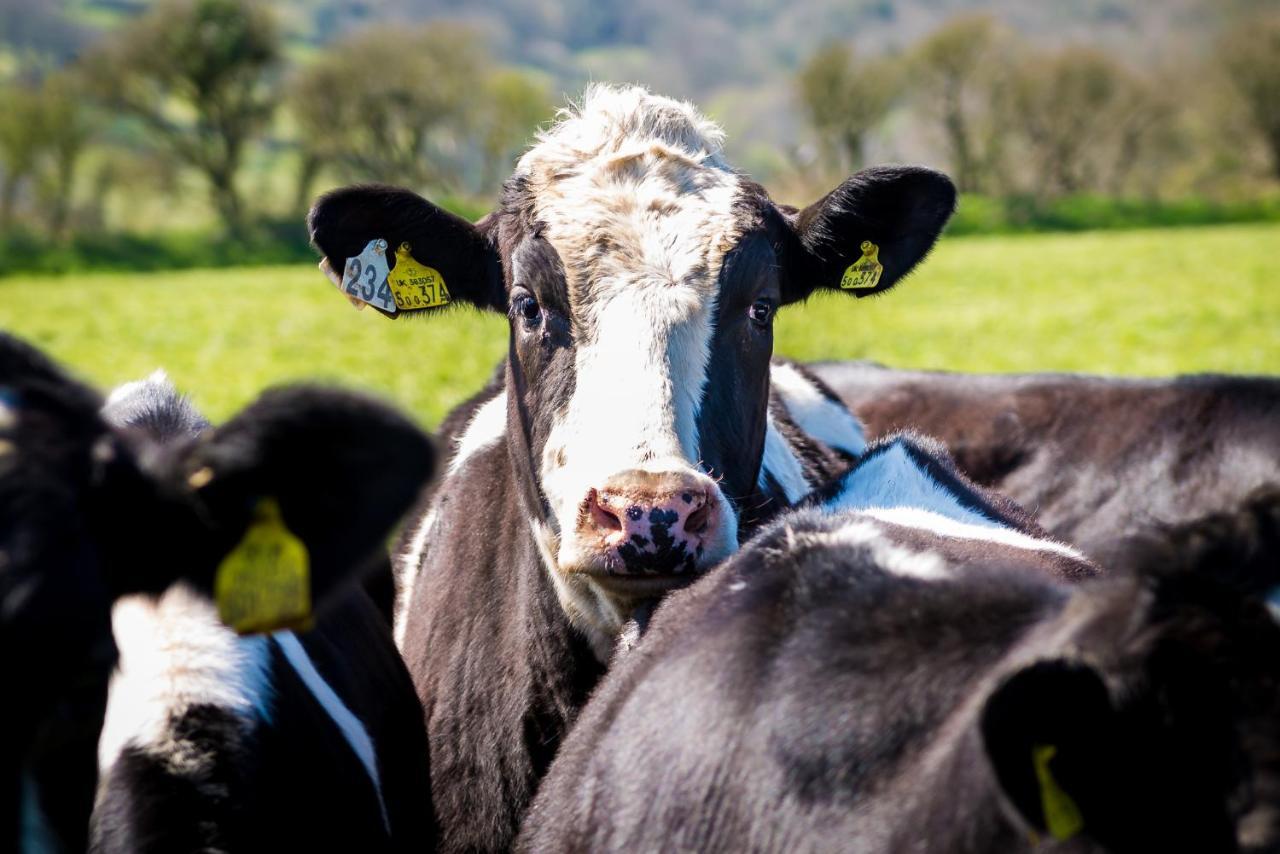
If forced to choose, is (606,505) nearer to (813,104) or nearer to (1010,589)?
(1010,589)

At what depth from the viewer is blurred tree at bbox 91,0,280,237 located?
45.4 metres

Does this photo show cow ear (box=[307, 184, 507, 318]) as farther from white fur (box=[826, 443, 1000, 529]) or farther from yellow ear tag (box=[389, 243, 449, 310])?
white fur (box=[826, 443, 1000, 529])

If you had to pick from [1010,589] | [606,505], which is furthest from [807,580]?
[606,505]

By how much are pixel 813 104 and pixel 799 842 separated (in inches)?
1970

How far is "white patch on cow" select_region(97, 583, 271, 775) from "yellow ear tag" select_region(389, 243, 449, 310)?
5.17 ft

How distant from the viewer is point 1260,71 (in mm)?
48969

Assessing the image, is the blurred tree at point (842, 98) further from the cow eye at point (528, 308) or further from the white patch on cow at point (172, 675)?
the white patch on cow at point (172, 675)

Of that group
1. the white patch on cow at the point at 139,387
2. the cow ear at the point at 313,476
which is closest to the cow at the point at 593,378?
the white patch on cow at the point at 139,387

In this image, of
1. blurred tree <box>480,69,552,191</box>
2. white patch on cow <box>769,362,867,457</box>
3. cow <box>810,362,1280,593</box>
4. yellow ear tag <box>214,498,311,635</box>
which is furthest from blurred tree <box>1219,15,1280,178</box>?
yellow ear tag <box>214,498,311,635</box>

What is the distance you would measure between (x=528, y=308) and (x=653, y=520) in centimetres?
105

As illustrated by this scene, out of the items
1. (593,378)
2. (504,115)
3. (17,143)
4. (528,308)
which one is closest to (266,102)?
(504,115)

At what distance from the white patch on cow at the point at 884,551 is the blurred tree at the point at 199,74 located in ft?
146

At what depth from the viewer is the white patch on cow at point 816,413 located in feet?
19.5

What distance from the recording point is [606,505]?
11.7 ft
